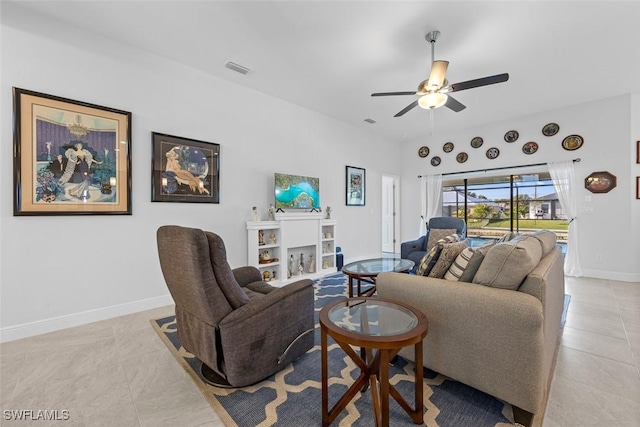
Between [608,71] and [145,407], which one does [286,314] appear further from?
[608,71]

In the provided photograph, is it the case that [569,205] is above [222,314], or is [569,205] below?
above

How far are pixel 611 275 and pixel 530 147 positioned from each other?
8.14 ft

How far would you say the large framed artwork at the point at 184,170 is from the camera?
3.19m

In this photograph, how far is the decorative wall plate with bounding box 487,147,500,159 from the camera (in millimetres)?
5520

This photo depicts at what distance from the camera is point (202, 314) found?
1.63 m

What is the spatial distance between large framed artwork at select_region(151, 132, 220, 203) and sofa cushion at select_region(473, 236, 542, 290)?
318cm

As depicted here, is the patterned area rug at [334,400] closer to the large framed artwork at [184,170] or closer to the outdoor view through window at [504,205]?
the large framed artwork at [184,170]

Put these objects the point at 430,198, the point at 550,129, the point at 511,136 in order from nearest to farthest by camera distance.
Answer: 1. the point at 550,129
2. the point at 511,136
3. the point at 430,198

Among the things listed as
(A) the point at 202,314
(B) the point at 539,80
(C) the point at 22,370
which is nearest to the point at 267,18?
(A) the point at 202,314

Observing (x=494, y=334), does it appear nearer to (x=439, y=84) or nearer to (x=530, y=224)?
(x=439, y=84)

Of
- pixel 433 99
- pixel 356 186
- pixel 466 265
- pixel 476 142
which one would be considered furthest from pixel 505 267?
pixel 476 142

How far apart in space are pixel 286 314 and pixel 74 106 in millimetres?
2898

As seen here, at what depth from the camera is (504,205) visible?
5.66 meters

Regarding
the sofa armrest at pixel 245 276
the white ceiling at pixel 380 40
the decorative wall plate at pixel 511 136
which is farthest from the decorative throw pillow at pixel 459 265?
the decorative wall plate at pixel 511 136
